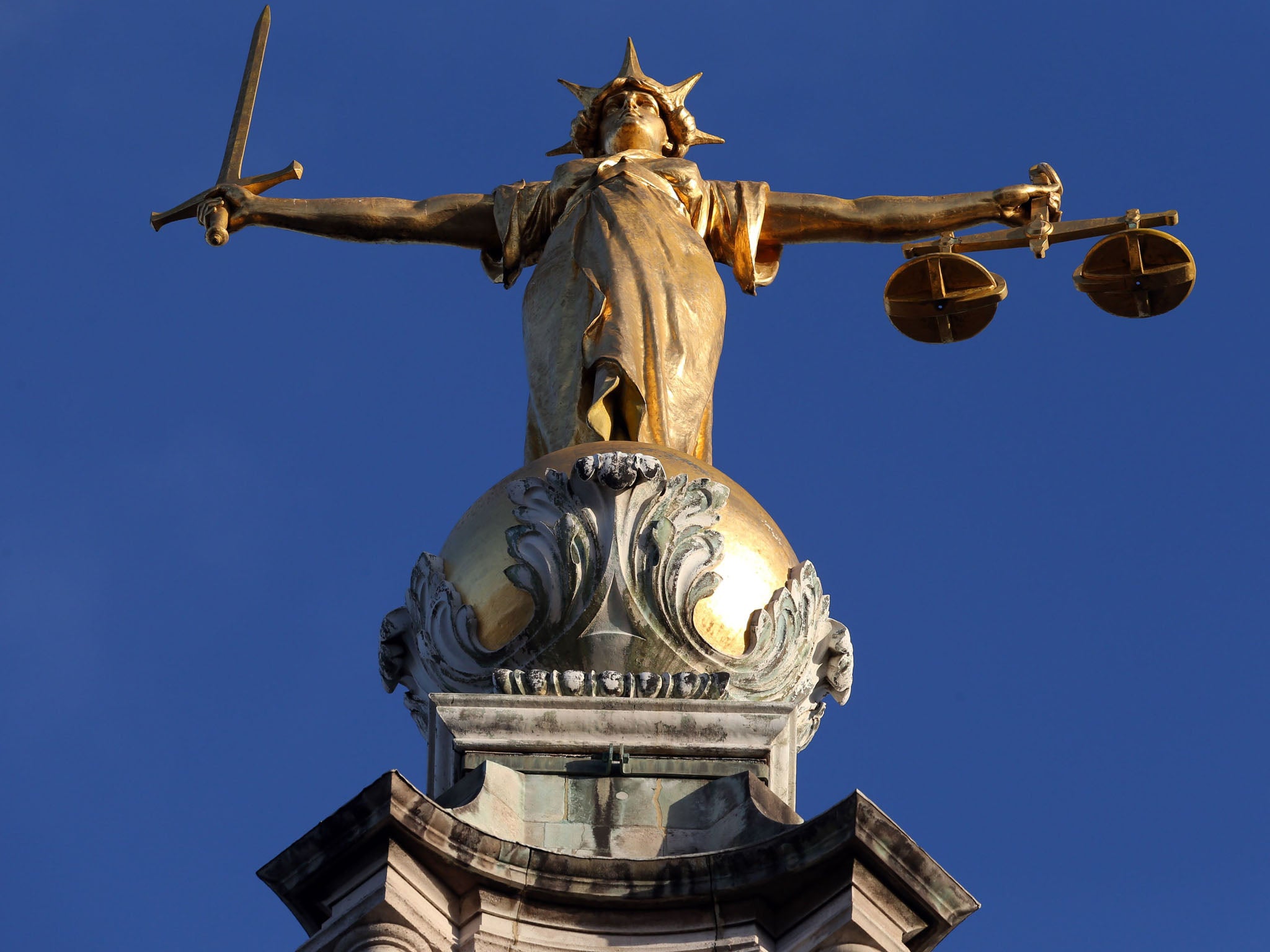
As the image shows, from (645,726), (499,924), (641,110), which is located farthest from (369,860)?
(641,110)

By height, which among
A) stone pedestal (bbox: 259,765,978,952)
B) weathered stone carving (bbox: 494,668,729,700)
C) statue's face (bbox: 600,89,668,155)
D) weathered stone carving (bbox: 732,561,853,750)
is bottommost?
stone pedestal (bbox: 259,765,978,952)

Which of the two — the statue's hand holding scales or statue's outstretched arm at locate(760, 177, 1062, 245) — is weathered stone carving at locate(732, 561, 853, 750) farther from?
statue's outstretched arm at locate(760, 177, 1062, 245)

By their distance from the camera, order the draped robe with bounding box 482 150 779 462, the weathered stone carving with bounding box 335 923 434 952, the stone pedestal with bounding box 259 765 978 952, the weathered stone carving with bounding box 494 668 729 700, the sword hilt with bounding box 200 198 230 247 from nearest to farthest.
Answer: the weathered stone carving with bounding box 335 923 434 952 < the stone pedestal with bounding box 259 765 978 952 < the weathered stone carving with bounding box 494 668 729 700 < the draped robe with bounding box 482 150 779 462 < the sword hilt with bounding box 200 198 230 247

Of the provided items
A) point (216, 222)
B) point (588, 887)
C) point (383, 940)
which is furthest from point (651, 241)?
point (383, 940)

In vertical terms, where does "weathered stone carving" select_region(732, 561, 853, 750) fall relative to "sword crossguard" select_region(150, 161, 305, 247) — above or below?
below

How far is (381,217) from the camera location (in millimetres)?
23719

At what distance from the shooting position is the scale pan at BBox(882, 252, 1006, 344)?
22844 millimetres

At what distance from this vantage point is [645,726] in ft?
61.0

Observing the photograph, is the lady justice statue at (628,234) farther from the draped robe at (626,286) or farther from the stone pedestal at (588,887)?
the stone pedestal at (588,887)

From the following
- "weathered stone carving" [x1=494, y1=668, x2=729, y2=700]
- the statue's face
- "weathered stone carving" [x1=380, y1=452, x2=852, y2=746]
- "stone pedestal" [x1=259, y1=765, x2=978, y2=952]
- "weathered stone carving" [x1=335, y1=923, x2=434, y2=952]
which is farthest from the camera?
the statue's face

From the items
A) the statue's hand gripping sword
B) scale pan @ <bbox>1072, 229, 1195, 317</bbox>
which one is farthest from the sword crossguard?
scale pan @ <bbox>1072, 229, 1195, 317</bbox>

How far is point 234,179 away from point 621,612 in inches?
249

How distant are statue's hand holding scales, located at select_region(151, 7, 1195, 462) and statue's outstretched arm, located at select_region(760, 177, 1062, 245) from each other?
0.01m

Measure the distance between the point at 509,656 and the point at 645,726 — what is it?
3.33 ft
